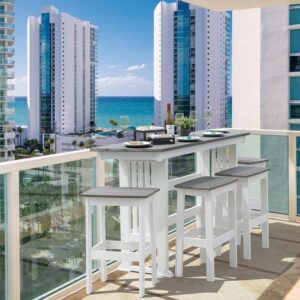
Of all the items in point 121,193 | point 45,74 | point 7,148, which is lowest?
point 7,148

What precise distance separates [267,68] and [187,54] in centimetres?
3189

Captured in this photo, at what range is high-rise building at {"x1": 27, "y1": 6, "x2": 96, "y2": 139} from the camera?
44.2 meters

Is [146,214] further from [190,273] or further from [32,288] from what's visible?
[32,288]

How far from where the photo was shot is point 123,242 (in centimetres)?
308

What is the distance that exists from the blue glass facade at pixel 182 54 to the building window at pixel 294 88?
29.9 metres

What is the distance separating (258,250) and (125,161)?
1343 mm

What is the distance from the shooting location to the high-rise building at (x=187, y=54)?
36.7 meters

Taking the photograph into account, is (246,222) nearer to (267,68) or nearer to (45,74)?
(267,68)

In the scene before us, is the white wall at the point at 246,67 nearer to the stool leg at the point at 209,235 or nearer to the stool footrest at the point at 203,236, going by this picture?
the stool footrest at the point at 203,236

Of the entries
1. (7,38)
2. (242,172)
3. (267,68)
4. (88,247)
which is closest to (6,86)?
(7,38)

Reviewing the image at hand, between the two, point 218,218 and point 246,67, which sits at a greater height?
point 246,67

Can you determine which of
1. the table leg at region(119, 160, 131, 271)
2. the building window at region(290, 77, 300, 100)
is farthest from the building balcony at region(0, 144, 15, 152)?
the table leg at region(119, 160, 131, 271)

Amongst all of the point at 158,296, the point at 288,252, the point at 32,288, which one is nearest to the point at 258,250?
the point at 288,252

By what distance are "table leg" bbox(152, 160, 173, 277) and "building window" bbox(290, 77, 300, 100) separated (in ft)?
13.9
